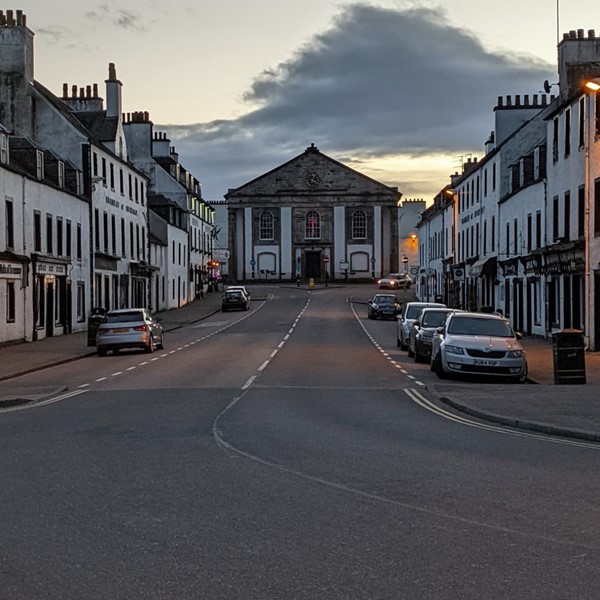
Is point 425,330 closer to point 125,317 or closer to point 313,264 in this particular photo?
point 125,317

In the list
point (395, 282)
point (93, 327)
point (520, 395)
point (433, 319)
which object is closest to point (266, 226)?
point (395, 282)

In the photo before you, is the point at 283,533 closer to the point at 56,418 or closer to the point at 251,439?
the point at 251,439

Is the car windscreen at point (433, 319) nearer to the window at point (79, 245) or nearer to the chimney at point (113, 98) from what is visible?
the window at point (79, 245)

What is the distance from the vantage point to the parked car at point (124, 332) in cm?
3244

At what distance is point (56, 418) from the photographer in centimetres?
1522

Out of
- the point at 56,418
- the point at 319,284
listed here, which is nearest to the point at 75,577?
the point at 56,418

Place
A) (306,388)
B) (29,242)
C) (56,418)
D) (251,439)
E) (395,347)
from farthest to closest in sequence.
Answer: (29,242) < (395,347) < (306,388) < (56,418) < (251,439)

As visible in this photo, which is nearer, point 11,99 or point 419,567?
point 419,567

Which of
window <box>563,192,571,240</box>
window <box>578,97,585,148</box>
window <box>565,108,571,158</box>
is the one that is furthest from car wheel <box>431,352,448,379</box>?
window <box>565,108,571,158</box>

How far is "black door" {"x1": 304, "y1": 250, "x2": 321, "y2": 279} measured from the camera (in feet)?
368

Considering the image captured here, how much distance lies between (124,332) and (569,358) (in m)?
16.8

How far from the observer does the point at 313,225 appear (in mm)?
113125

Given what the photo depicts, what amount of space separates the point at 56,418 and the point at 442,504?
8.69m

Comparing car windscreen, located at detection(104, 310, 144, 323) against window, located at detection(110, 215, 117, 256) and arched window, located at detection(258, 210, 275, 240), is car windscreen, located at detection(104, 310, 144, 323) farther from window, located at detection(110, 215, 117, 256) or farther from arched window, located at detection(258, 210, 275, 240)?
arched window, located at detection(258, 210, 275, 240)
